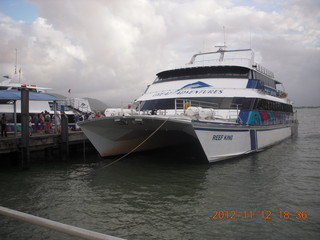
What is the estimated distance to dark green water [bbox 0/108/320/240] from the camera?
5008 millimetres

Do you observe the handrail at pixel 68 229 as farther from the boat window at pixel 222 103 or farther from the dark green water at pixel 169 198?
the boat window at pixel 222 103

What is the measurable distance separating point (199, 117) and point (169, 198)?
3.27 m

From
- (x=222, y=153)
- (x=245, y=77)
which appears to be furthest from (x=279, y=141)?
(x=222, y=153)

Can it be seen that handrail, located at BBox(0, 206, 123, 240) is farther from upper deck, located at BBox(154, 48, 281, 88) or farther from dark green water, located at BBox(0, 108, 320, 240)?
upper deck, located at BBox(154, 48, 281, 88)

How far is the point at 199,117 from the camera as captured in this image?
9.16 m

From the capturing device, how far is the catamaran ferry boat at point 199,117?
935cm

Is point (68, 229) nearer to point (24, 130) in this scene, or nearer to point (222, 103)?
point (24, 130)

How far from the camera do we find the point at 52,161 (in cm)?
1204

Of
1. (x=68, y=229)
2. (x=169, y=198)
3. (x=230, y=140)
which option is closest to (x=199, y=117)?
(x=230, y=140)

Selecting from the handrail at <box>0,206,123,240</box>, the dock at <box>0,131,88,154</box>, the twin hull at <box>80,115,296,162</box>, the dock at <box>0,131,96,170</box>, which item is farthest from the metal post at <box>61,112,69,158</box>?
the handrail at <box>0,206,123,240</box>

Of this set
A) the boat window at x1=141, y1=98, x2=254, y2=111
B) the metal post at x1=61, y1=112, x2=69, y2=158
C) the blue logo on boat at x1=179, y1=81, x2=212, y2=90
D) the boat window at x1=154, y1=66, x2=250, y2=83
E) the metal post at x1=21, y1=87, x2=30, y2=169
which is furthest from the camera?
the boat window at x1=154, y1=66, x2=250, y2=83

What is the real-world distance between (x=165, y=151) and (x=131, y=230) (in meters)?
8.56

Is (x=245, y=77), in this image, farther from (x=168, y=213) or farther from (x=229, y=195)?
(x=168, y=213)

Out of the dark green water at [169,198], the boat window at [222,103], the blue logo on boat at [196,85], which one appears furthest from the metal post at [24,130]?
the blue logo on boat at [196,85]
